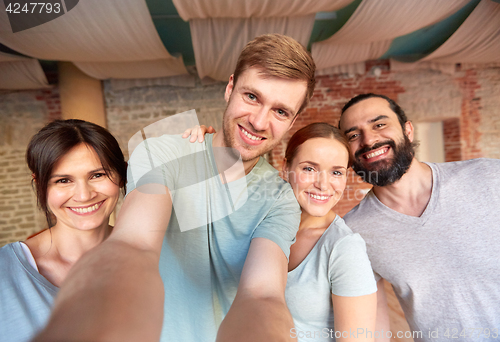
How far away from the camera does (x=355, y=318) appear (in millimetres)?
950

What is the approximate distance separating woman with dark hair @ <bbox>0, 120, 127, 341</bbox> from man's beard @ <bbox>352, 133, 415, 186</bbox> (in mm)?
1213

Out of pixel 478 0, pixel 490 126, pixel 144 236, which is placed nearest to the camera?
pixel 144 236

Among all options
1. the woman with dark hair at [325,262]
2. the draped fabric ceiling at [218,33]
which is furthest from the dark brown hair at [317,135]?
the draped fabric ceiling at [218,33]

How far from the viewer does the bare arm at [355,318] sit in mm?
940

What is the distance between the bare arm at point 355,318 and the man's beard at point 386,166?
64 centimetres

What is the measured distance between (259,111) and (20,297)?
111cm

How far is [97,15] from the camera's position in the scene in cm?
209

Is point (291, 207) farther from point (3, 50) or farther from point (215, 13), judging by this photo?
point (3, 50)

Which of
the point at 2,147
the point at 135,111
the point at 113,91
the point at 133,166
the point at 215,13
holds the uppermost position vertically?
the point at 215,13

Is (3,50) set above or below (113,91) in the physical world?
above

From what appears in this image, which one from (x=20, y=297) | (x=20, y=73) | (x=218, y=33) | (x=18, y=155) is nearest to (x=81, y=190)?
(x=20, y=297)

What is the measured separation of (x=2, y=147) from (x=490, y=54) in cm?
708

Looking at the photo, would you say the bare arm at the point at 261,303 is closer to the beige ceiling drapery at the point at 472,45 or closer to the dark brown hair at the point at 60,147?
the dark brown hair at the point at 60,147

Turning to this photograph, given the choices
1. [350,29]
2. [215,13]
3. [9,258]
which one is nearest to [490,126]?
[350,29]
